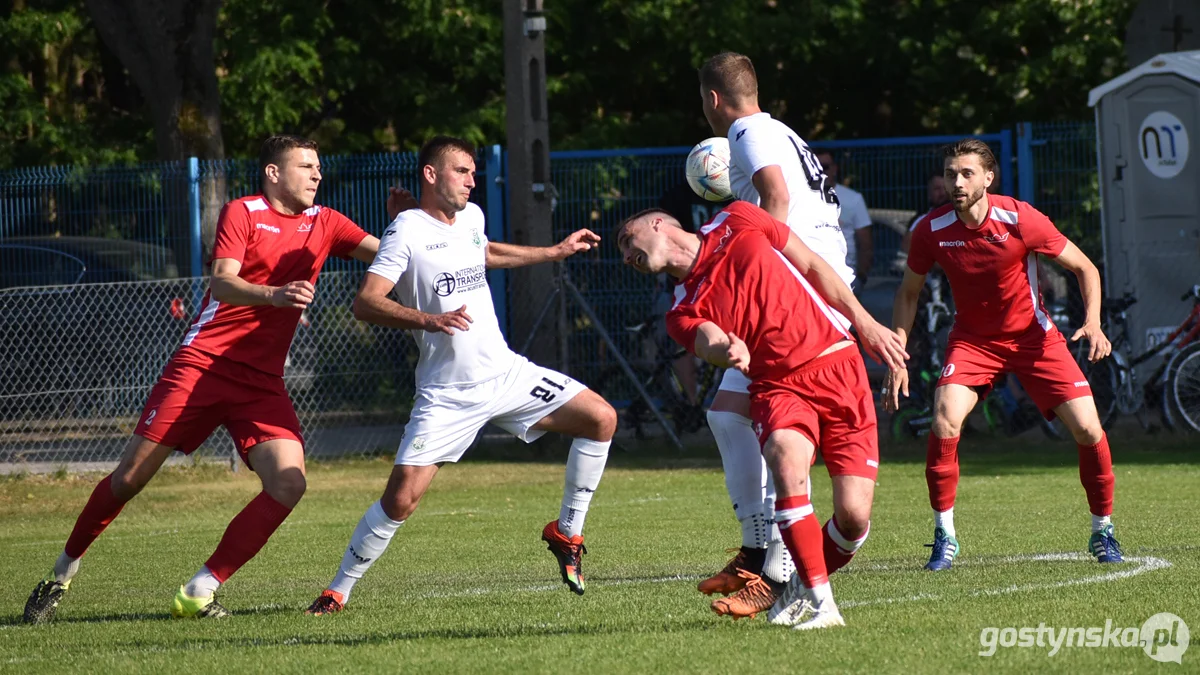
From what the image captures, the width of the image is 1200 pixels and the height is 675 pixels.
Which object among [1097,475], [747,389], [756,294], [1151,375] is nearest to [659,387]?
[1151,375]

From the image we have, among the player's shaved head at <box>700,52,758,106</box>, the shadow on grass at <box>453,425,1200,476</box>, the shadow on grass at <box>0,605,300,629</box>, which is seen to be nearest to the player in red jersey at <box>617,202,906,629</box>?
the player's shaved head at <box>700,52,758,106</box>

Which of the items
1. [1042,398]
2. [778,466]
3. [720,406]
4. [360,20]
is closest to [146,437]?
[720,406]

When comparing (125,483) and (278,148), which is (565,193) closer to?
(278,148)

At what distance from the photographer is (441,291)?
7.09 m

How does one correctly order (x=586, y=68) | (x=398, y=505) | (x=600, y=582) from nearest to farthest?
(x=398, y=505)
(x=600, y=582)
(x=586, y=68)

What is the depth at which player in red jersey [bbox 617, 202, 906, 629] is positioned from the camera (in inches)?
227

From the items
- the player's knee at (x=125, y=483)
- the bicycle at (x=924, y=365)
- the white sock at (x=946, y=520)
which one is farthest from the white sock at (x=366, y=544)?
the bicycle at (x=924, y=365)

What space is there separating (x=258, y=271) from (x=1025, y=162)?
33.4ft

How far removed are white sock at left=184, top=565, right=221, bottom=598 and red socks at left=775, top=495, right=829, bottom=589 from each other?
9.06 feet

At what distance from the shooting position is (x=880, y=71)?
2191cm

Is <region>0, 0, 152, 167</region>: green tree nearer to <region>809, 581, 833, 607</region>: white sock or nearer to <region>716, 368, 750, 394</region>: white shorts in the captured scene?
<region>716, 368, 750, 394</region>: white shorts

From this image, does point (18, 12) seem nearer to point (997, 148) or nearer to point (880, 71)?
point (880, 71)

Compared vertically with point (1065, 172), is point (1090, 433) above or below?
below

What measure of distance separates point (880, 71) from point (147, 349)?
11713mm
